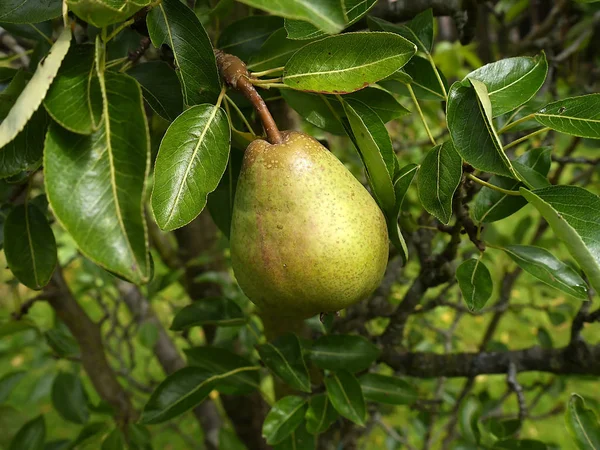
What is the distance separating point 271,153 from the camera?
2.01 feet

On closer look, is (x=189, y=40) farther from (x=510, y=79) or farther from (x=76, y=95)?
(x=510, y=79)

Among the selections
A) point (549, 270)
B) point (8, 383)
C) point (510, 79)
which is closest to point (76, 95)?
point (510, 79)

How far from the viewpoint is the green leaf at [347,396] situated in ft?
2.72

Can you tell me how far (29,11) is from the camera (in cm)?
60

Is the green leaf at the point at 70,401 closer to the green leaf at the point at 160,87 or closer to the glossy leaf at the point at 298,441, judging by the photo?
the glossy leaf at the point at 298,441

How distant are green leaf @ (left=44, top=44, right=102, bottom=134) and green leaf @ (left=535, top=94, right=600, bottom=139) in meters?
0.47

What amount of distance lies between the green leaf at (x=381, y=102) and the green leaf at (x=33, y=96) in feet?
1.09

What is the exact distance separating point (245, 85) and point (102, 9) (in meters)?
0.17

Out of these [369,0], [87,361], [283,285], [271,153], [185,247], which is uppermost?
[369,0]

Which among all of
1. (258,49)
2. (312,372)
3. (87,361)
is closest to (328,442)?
(312,372)

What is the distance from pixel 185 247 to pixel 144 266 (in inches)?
53.1

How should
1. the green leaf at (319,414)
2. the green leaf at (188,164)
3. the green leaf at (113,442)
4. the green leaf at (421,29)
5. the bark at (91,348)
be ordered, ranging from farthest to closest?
the bark at (91,348)
the green leaf at (113,442)
the green leaf at (319,414)
the green leaf at (421,29)
the green leaf at (188,164)

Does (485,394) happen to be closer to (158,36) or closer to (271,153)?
(271,153)

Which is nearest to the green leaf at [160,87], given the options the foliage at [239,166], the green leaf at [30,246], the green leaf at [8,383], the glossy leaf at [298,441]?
the foliage at [239,166]
